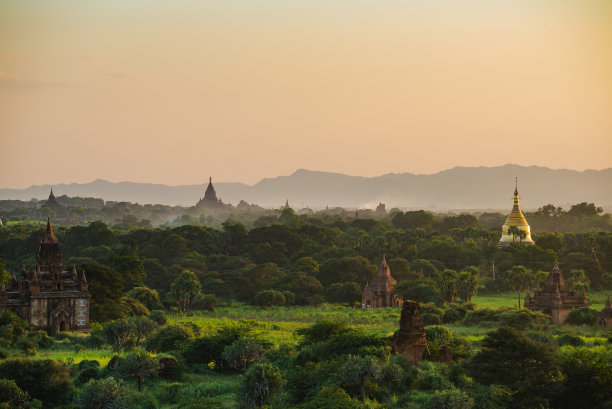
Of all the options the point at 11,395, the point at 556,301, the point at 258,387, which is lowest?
the point at 11,395

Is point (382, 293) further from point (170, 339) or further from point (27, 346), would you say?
point (27, 346)

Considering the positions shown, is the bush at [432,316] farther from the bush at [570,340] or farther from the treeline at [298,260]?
the bush at [570,340]

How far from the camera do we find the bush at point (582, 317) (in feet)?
184

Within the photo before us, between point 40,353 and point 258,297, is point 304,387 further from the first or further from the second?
point 258,297

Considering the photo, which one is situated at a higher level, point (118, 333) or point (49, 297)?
point (49, 297)

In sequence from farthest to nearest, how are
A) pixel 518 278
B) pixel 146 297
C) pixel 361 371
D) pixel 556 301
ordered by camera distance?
pixel 518 278, pixel 146 297, pixel 556 301, pixel 361 371

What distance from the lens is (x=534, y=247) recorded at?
87.3 m

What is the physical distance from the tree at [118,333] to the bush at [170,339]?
1.30 metres

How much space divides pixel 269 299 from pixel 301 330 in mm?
28847

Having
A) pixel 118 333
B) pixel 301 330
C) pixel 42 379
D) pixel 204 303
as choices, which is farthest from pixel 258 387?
pixel 204 303

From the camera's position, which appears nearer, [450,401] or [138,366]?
[450,401]

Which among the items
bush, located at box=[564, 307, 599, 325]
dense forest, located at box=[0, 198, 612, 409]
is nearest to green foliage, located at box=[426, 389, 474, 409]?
dense forest, located at box=[0, 198, 612, 409]

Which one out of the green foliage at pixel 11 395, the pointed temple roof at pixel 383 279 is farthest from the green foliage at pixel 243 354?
the pointed temple roof at pixel 383 279

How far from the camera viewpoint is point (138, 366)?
36688 millimetres
